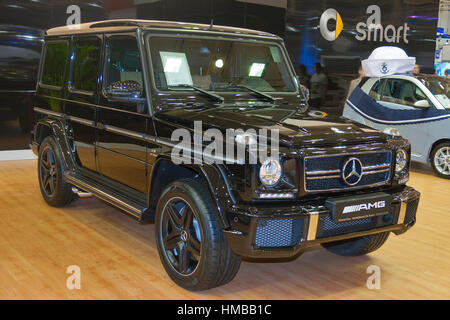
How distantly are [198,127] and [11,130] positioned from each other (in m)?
6.40

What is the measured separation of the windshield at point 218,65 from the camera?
13.1 feet

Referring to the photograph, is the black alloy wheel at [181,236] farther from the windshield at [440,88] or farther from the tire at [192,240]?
the windshield at [440,88]

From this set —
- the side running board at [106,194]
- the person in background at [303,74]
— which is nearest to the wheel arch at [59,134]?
the side running board at [106,194]

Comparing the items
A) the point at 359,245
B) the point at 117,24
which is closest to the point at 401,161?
the point at 359,245

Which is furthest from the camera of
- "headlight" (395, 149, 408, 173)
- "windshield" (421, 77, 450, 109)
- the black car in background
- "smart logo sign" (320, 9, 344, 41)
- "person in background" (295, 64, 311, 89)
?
"smart logo sign" (320, 9, 344, 41)

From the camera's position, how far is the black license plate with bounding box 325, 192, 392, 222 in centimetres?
319

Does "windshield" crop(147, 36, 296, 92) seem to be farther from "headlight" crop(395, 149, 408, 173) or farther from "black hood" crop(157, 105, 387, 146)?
"headlight" crop(395, 149, 408, 173)

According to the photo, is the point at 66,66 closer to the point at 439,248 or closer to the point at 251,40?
the point at 251,40

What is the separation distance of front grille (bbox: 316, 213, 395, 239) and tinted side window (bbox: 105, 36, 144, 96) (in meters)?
1.65

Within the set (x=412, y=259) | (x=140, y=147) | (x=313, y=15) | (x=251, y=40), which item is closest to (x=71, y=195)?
(x=140, y=147)

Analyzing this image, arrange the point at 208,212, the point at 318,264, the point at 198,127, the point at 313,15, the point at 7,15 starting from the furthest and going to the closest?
the point at 313,15, the point at 7,15, the point at 318,264, the point at 198,127, the point at 208,212

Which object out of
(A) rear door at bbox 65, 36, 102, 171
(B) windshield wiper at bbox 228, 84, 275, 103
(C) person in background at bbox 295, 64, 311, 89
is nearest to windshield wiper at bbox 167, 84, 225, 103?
(B) windshield wiper at bbox 228, 84, 275, 103

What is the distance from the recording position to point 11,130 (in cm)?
887

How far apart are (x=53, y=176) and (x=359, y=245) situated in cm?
317
